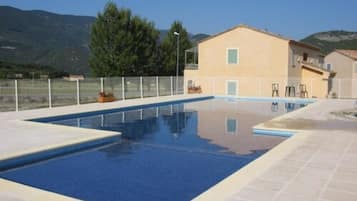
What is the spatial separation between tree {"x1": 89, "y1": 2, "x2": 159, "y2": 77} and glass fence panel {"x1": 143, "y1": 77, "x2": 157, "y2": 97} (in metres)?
5.06

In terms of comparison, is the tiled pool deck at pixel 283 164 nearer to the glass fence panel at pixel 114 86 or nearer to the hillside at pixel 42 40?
the glass fence panel at pixel 114 86

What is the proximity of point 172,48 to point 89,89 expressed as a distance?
50.0 feet

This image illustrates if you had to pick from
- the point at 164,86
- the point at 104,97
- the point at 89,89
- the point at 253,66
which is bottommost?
the point at 104,97

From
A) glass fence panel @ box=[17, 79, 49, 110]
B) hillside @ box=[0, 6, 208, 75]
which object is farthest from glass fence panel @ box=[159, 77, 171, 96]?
hillside @ box=[0, 6, 208, 75]

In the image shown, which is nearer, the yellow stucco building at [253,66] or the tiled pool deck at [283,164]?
the tiled pool deck at [283,164]

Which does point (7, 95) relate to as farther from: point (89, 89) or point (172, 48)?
point (172, 48)

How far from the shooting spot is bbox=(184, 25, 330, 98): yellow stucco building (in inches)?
889

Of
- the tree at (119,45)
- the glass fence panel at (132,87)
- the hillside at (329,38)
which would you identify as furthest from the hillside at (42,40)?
the hillside at (329,38)

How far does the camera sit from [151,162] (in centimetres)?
751

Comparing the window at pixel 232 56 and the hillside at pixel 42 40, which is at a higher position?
the hillside at pixel 42 40

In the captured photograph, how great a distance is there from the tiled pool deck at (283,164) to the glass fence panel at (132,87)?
9.15m

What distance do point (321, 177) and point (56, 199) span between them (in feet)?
12.5

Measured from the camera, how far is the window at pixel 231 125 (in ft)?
36.9

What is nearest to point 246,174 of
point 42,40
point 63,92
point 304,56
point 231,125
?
point 231,125
